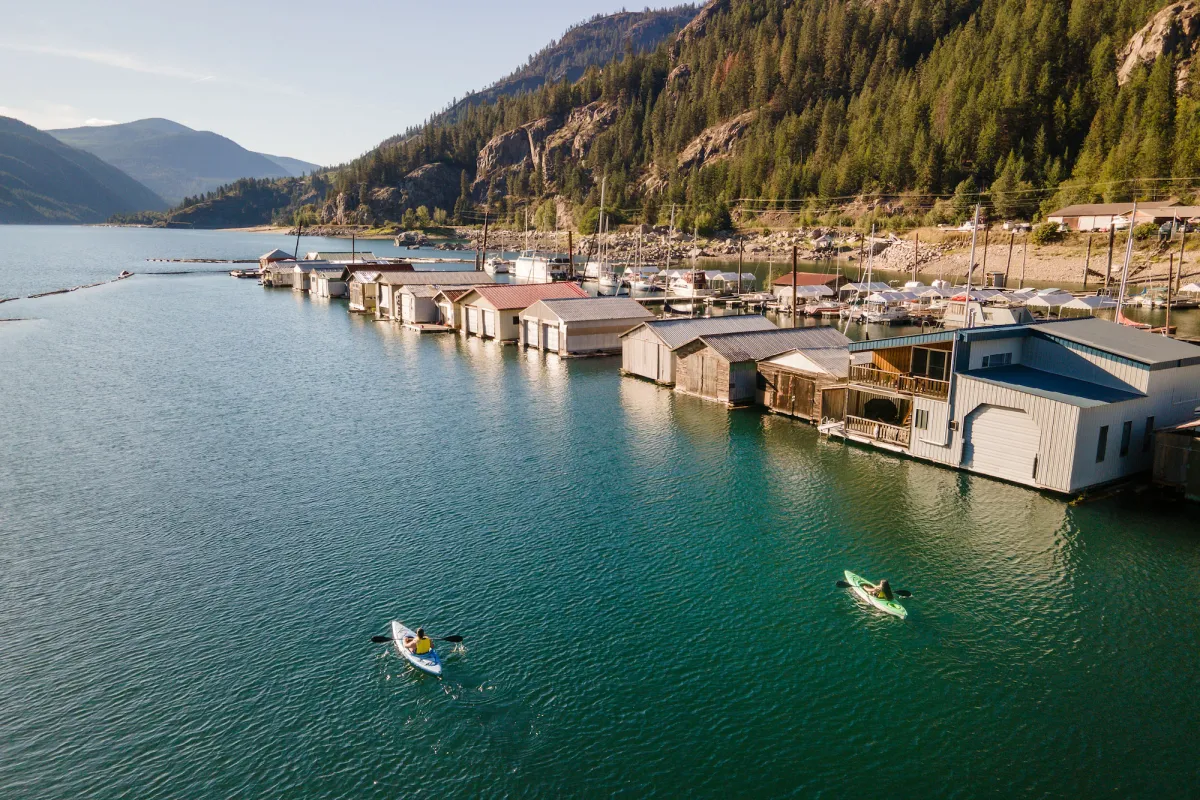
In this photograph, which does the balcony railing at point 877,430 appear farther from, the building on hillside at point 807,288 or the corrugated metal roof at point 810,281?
the corrugated metal roof at point 810,281

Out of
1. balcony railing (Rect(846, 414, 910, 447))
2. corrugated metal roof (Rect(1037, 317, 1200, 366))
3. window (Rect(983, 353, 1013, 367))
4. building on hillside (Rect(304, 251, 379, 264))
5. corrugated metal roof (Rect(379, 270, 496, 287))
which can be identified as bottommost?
balcony railing (Rect(846, 414, 910, 447))

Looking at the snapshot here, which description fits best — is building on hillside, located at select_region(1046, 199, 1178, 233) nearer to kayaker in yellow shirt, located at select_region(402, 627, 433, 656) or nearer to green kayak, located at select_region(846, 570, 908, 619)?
green kayak, located at select_region(846, 570, 908, 619)

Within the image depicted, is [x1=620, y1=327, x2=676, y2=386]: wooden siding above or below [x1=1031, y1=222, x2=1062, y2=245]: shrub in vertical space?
below

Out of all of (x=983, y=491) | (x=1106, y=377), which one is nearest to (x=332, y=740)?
(x=983, y=491)

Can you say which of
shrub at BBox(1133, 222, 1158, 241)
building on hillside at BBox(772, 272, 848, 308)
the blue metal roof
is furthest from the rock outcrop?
the blue metal roof

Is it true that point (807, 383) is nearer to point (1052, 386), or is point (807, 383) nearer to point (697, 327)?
point (697, 327)

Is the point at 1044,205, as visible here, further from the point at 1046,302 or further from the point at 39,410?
the point at 39,410
